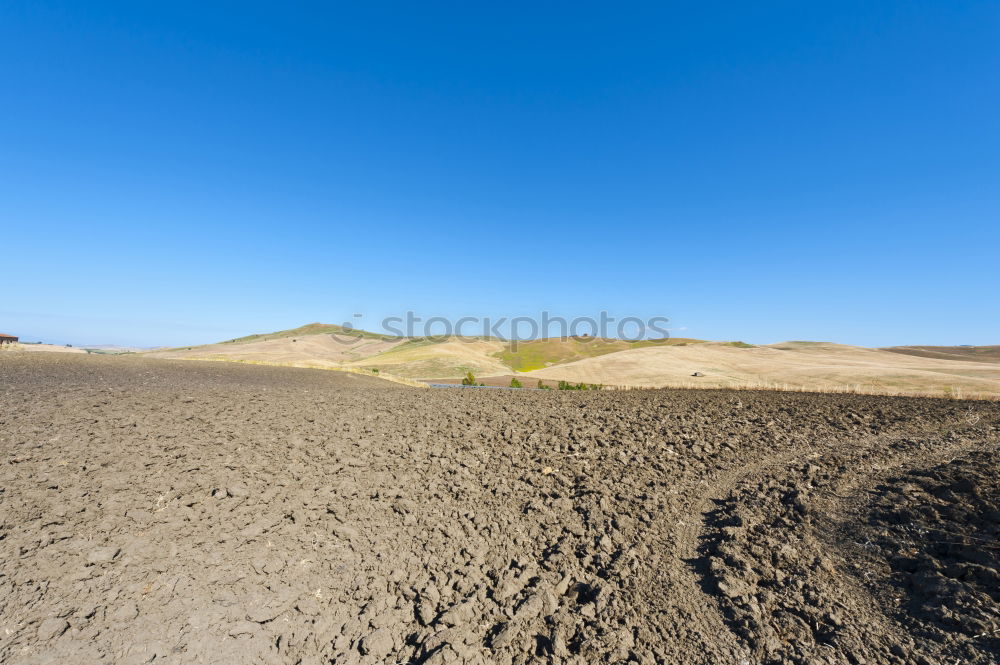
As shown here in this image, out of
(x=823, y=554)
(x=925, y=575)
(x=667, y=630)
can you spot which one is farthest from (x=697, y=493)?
(x=667, y=630)

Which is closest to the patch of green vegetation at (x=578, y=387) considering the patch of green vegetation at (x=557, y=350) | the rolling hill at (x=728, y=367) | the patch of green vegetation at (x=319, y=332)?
the rolling hill at (x=728, y=367)

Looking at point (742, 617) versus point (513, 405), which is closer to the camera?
point (742, 617)

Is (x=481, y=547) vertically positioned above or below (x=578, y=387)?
below

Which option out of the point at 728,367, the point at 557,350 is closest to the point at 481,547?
the point at 728,367

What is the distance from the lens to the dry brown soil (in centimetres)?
446

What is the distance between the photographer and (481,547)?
21.0 ft

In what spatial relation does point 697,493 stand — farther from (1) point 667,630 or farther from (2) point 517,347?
(2) point 517,347

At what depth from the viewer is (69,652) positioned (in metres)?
4.09

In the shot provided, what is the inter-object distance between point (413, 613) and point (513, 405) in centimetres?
1317

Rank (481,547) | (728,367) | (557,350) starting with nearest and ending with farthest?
1. (481,547)
2. (728,367)
3. (557,350)

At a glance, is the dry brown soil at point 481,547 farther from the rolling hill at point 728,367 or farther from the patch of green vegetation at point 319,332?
the patch of green vegetation at point 319,332

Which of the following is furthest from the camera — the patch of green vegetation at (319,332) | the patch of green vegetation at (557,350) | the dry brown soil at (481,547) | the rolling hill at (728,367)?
the patch of green vegetation at (319,332)

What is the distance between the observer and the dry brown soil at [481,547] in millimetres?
4457

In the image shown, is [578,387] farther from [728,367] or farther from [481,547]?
[481,547]
